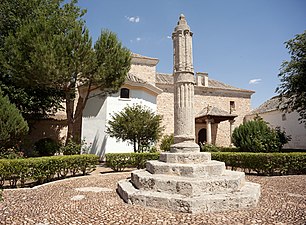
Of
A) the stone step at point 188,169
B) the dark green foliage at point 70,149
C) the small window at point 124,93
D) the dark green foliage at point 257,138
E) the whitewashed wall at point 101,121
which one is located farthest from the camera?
the small window at point 124,93

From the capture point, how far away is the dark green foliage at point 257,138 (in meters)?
12.3

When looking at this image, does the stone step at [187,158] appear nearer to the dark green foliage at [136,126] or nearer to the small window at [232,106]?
the dark green foliage at [136,126]

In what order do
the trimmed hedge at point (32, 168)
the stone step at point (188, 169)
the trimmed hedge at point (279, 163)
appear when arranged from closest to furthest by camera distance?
the stone step at point (188, 169), the trimmed hedge at point (32, 168), the trimmed hedge at point (279, 163)

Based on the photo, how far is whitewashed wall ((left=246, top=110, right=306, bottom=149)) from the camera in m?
19.6

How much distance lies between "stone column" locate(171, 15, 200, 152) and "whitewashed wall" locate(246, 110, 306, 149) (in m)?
18.6

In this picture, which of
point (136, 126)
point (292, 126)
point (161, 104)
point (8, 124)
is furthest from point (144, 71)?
point (292, 126)

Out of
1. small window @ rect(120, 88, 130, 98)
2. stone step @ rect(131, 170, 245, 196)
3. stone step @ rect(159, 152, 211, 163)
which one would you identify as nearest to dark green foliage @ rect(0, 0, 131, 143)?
small window @ rect(120, 88, 130, 98)

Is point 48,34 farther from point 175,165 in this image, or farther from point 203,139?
point 203,139

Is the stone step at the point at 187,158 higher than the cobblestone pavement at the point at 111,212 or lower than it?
higher

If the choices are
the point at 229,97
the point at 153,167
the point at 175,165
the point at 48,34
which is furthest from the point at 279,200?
the point at 229,97

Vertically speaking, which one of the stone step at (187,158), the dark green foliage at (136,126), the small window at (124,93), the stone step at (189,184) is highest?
the small window at (124,93)

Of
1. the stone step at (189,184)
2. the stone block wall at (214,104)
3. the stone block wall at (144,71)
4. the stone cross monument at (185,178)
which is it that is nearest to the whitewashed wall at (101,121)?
A: the stone block wall at (144,71)

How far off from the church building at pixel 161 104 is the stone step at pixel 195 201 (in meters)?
5.43

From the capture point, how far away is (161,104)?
20875mm
